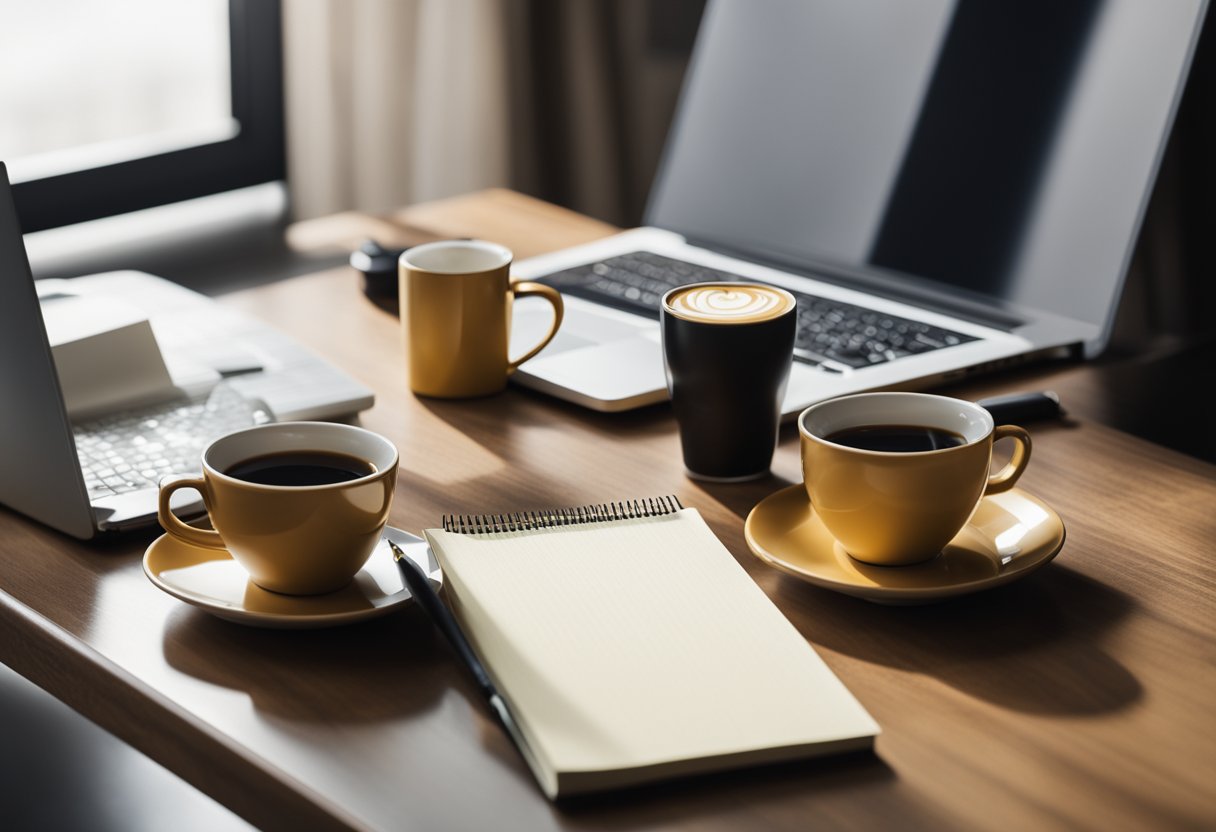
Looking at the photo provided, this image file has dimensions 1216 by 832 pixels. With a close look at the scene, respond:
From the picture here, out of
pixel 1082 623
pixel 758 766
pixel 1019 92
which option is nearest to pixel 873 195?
pixel 1019 92

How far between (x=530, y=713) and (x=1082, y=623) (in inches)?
11.5

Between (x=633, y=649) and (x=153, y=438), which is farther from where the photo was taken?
(x=153, y=438)

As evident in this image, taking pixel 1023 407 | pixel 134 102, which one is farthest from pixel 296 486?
pixel 134 102

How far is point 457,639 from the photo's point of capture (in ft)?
2.05

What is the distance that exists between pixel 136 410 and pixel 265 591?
305 mm

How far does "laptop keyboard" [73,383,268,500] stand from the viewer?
32.4 inches

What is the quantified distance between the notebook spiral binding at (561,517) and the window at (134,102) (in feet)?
4.02

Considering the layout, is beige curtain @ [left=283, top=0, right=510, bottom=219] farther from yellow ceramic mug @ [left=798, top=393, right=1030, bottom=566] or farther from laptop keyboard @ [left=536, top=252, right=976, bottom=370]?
yellow ceramic mug @ [left=798, top=393, right=1030, bottom=566]

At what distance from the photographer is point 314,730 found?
58 centimetres

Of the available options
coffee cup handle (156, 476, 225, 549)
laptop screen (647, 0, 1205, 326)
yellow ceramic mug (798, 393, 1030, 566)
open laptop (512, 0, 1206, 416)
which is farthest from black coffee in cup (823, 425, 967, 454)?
laptop screen (647, 0, 1205, 326)

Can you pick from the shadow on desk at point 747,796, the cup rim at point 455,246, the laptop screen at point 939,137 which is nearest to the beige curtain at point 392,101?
the laptop screen at point 939,137

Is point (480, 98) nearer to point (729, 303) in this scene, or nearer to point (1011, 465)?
point (729, 303)

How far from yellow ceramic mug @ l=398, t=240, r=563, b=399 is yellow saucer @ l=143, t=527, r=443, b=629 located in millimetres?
272

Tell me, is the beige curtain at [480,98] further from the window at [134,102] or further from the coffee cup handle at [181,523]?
the coffee cup handle at [181,523]
